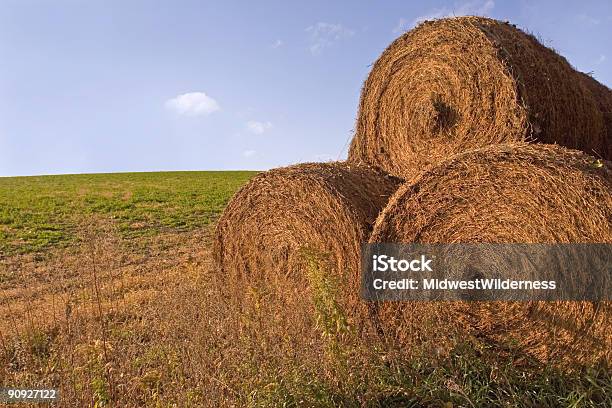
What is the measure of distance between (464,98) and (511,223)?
1761 mm

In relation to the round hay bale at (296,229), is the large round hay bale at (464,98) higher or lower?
higher

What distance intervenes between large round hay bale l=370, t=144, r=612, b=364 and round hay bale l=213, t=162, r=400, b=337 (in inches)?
16.9

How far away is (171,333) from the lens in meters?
4.79

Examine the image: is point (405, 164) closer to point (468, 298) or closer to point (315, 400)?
point (468, 298)

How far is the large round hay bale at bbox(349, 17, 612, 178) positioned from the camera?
5165 mm

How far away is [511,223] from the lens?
4.16 metres

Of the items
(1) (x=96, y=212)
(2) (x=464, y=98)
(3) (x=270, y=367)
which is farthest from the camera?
(1) (x=96, y=212)

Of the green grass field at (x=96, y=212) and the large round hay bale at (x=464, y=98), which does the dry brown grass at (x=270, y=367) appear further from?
the green grass field at (x=96, y=212)

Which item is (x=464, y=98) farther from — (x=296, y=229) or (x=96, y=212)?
(x=96, y=212)

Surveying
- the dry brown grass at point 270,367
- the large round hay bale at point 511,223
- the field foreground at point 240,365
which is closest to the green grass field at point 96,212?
the field foreground at point 240,365

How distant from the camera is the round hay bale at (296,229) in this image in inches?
198

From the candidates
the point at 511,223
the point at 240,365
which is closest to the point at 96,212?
the point at 240,365

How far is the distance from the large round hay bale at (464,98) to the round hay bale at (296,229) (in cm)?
53

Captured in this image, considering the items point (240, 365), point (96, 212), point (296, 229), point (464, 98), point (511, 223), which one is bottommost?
point (240, 365)
